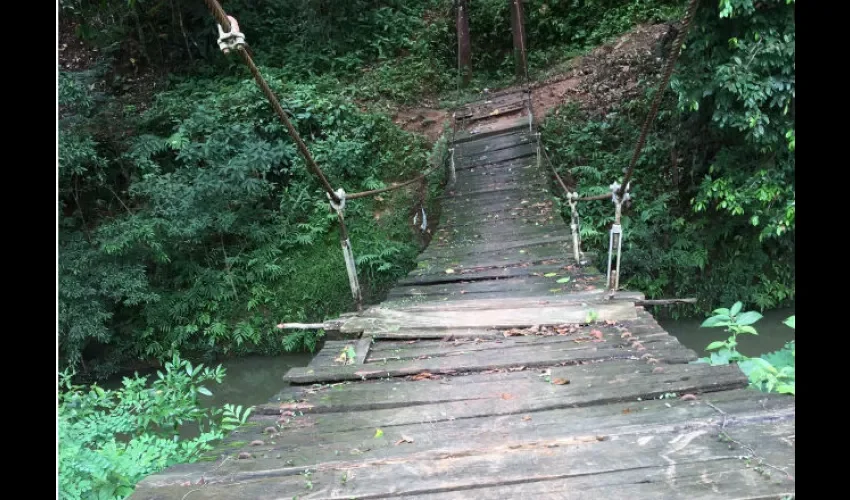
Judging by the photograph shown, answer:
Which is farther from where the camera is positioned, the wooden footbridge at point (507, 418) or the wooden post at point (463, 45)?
the wooden post at point (463, 45)

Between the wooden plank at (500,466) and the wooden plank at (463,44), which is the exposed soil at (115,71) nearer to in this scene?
the wooden plank at (463,44)

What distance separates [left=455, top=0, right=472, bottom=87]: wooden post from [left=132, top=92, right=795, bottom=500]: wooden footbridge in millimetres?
7423

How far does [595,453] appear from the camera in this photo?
139 cm

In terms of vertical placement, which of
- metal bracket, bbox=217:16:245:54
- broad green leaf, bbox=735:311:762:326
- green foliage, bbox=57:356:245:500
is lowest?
green foliage, bbox=57:356:245:500

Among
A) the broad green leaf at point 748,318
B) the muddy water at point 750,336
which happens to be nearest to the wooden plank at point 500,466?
the broad green leaf at point 748,318

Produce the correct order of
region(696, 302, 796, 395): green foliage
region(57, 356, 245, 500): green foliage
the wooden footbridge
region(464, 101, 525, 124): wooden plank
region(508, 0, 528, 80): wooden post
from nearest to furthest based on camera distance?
1. the wooden footbridge
2. region(696, 302, 796, 395): green foliage
3. region(57, 356, 245, 500): green foliage
4. region(464, 101, 525, 124): wooden plank
5. region(508, 0, 528, 80): wooden post

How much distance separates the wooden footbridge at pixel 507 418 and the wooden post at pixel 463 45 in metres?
7.42

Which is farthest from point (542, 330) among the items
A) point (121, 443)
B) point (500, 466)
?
point (121, 443)

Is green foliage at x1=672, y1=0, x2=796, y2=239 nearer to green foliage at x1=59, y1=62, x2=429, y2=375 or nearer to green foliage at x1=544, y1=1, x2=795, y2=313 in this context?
green foliage at x1=544, y1=1, x2=795, y2=313

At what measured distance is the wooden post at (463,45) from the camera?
926 centimetres

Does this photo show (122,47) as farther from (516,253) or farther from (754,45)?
(754,45)

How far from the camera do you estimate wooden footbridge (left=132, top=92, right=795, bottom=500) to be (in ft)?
4.25

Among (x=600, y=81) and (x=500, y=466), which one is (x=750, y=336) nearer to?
(x=600, y=81)

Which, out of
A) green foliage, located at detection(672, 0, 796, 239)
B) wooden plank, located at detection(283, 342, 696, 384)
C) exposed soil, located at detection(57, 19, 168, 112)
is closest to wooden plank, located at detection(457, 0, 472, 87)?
green foliage, located at detection(672, 0, 796, 239)
